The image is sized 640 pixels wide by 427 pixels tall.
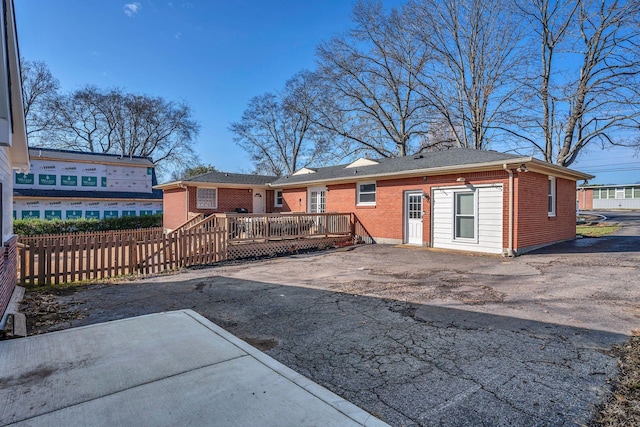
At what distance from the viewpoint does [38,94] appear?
34438 millimetres

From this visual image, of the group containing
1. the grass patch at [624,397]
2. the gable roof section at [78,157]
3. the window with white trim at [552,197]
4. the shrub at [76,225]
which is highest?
the gable roof section at [78,157]

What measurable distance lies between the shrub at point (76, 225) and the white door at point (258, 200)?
799 cm

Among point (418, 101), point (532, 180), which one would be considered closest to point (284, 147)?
point (418, 101)

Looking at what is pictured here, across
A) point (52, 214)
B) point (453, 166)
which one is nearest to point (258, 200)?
point (453, 166)

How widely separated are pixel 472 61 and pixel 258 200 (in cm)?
1924

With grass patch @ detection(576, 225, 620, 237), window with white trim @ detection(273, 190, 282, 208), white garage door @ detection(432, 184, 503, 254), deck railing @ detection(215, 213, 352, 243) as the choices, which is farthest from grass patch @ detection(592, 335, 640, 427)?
window with white trim @ detection(273, 190, 282, 208)

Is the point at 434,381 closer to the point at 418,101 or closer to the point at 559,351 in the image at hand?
the point at 559,351

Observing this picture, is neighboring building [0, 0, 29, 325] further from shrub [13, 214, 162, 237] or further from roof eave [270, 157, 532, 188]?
shrub [13, 214, 162, 237]

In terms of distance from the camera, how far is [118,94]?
3931 centimetres


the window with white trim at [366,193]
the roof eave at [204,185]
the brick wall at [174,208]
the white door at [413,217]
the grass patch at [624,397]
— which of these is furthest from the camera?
the brick wall at [174,208]

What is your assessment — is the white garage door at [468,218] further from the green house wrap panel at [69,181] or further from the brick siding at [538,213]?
the green house wrap panel at [69,181]

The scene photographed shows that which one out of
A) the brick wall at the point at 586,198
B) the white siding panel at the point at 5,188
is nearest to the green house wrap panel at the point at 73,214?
the white siding panel at the point at 5,188

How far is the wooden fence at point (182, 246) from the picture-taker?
8.02 metres

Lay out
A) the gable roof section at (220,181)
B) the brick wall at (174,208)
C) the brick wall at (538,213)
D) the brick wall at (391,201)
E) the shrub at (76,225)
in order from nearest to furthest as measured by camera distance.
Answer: the brick wall at (538,213)
the brick wall at (391,201)
the shrub at (76,225)
the gable roof section at (220,181)
the brick wall at (174,208)
